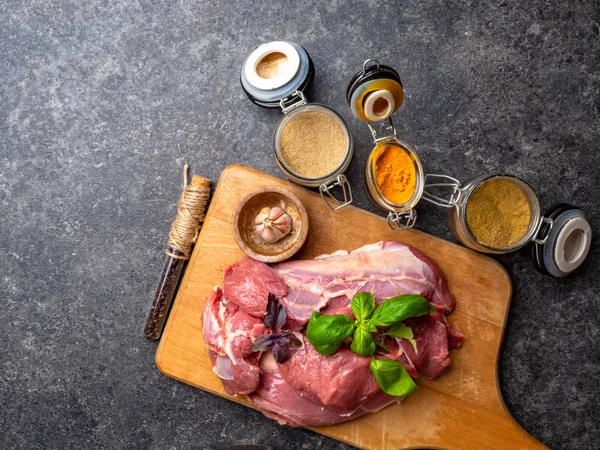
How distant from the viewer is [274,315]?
2.28m

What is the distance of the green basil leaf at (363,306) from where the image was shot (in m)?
2.20

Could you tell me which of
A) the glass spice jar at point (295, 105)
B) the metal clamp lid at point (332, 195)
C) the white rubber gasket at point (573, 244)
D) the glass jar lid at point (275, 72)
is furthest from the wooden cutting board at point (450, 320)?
the glass jar lid at point (275, 72)

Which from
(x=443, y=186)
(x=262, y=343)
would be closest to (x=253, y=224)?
(x=262, y=343)

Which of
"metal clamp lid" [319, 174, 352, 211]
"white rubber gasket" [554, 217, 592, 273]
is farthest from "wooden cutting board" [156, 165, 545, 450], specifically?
"white rubber gasket" [554, 217, 592, 273]

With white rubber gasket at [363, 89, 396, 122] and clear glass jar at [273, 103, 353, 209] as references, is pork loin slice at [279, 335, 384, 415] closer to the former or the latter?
clear glass jar at [273, 103, 353, 209]

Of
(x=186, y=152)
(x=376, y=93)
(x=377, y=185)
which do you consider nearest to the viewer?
(x=376, y=93)

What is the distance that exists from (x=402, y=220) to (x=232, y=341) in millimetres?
933

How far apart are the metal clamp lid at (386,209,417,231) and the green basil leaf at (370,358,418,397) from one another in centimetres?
58

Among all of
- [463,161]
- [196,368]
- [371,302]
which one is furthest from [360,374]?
[463,161]

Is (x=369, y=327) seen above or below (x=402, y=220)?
below

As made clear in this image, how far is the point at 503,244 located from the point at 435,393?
28.4 inches

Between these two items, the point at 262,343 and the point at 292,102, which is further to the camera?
the point at 292,102

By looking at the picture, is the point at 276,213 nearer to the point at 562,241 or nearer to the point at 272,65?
the point at 272,65

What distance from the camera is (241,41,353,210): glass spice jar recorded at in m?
2.35
